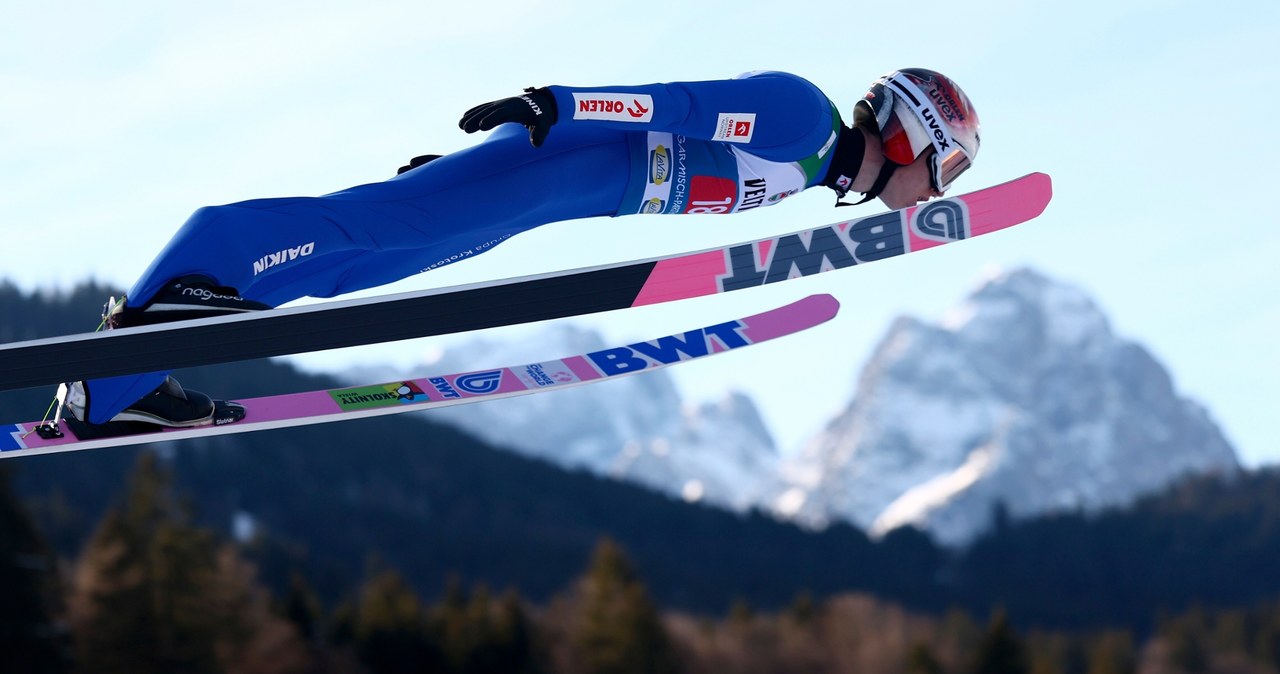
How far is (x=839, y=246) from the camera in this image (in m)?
5.26

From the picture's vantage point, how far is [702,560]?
3821 inches

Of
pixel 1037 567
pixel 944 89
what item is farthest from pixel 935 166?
pixel 1037 567

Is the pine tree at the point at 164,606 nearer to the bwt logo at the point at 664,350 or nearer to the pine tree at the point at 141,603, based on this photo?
the pine tree at the point at 141,603

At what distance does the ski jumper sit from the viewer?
4.33 meters

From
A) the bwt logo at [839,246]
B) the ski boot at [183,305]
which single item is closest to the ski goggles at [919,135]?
the bwt logo at [839,246]

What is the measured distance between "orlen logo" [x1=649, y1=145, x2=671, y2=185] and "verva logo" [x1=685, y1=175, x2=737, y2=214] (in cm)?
11

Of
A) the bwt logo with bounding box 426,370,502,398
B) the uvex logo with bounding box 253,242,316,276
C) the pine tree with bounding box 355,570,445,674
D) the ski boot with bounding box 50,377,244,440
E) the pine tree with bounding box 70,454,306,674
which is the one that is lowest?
the pine tree with bounding box 355,570,445,674

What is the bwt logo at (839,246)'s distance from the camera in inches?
201

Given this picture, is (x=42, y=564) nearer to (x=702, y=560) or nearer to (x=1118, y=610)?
(x=702, y=560)

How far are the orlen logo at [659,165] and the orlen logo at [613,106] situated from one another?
1.07ft

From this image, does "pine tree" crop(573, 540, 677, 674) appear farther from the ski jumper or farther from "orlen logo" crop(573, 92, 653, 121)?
"orlen logo" crop(573, 92, 653, 121)

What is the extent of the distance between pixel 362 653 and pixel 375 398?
38.6 meters

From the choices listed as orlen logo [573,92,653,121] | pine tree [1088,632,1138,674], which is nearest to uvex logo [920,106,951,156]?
orlen logo [573,92,653,121]

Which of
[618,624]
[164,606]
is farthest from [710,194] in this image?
[618,624]
